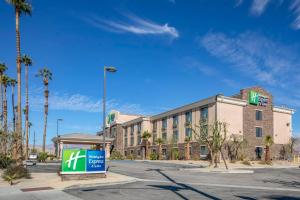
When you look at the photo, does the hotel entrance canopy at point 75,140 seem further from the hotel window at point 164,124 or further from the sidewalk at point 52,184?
the sidewalk at point 52,184

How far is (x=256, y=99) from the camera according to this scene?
197 feet

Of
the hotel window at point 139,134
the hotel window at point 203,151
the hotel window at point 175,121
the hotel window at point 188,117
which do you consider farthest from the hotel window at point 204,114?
the hotel window at point 139,134

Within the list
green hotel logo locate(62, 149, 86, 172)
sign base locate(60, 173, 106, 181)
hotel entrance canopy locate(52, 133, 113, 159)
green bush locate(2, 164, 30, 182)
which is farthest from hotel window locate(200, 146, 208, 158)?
green bush locate(2, 164, 30, 182)

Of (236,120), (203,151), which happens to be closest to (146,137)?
(203,151)

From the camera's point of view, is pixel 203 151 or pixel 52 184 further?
pixel 203 151

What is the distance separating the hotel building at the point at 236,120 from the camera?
185ft

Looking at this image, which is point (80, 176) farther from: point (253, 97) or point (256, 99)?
point (256, 99)

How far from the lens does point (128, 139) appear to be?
8725 cm

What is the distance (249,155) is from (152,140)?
25.2 metres

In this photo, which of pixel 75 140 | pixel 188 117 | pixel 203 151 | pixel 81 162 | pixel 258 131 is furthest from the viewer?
pixel 75 140

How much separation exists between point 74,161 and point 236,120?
39.2 meters

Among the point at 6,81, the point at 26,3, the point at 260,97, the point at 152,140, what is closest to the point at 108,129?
the point at 152,140

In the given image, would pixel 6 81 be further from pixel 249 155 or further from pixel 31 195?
pixel 31 195

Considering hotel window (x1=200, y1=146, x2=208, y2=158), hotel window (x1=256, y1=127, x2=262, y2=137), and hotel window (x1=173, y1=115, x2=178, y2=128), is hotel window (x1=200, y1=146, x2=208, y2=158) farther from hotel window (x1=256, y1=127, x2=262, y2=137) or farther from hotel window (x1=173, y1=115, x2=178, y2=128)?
hotel window (x1=173, y1=115, x2=178, y2=128)
